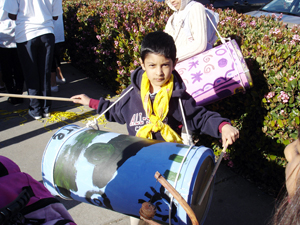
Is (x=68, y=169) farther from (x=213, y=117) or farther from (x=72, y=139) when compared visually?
(x=213, y=117)

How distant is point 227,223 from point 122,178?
139 cm

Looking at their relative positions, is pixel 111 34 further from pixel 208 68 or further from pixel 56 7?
pixel 208 68

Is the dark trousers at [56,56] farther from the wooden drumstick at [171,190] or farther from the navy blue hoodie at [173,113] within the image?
the wooden drumstick at [171,190]

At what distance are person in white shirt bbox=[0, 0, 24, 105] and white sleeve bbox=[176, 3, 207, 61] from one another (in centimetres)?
288

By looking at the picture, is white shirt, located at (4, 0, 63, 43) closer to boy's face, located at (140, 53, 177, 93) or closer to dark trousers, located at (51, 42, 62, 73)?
dark trousers, located at (51, 42, 62, 73)

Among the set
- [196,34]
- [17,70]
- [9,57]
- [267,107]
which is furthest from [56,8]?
[267,107]

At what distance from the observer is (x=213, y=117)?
174cm

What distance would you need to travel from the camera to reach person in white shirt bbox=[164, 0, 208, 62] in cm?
223

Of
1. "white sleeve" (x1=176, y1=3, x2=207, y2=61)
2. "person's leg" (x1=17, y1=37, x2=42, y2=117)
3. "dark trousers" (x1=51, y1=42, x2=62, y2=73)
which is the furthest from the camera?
"dark trousers" (x1=51, y1=42, x2=62, y2=73)

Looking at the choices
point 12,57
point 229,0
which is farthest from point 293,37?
point 229,0

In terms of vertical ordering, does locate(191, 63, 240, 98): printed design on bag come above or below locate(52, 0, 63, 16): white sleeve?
below

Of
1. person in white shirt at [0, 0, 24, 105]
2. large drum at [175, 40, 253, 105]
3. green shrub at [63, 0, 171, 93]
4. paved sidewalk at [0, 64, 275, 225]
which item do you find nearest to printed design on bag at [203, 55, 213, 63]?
large drum at [175, 40, 253, 105]

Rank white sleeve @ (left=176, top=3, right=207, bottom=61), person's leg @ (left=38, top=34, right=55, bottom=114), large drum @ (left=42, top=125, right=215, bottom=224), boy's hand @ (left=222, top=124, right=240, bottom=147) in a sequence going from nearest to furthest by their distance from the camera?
large drum @ (left=42, top=125, right=215, bottom=224) → boy's hand @ (left=222, top=124, right=240, bottom=147) → white sleeve @ (left=176, top=3, right=207, bottom=61) → person's leg @ (left=38, top=34, right=55, bottom=114)

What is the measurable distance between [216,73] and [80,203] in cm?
176
